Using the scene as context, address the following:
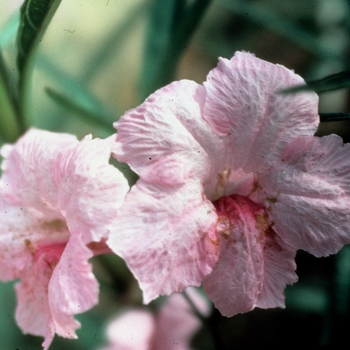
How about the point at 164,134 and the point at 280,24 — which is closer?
the point at 164,134

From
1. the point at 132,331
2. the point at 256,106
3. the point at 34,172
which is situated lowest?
the point at 132,331

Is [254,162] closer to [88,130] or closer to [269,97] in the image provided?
[269,97]

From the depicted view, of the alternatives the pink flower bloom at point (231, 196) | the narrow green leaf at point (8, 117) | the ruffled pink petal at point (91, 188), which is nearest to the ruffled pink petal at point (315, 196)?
the pink flower bloom at point (231, 196)

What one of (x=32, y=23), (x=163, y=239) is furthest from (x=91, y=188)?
(x=32, y=23)

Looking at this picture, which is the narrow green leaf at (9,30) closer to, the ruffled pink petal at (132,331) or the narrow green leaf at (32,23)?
the narrow green leaf at (32,23)

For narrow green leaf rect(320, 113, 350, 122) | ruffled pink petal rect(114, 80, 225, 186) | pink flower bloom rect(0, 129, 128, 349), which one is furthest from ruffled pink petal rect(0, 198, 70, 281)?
narrow green leaf rect(320, 113, 350, 122)

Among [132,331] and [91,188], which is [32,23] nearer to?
[91,188]
